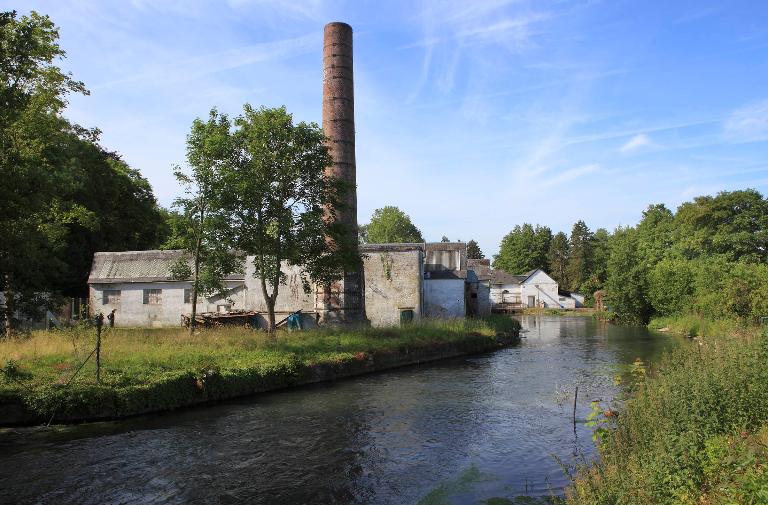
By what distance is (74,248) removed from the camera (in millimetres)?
37219

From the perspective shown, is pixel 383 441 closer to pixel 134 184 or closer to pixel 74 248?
pixel 74 248

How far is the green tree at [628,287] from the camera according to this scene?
46.8 m

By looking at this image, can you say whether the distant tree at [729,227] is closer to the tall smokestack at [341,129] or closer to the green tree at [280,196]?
the tall smokestack at [341,129]

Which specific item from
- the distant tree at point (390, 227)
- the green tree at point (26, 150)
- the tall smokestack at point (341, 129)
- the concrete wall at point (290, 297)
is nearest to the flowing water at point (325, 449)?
the green tree at point (26, 150)

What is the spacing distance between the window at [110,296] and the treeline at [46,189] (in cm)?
415

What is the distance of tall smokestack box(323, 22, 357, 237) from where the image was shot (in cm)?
2659

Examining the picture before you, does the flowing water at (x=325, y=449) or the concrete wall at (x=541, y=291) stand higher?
the concrete wall at (x=541, y=291)

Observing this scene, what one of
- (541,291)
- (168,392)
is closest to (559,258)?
(541,291)

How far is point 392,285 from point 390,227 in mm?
52335

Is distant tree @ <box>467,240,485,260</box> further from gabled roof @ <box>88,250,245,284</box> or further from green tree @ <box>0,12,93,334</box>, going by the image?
green tree @ <box>0,12,93,334</box>

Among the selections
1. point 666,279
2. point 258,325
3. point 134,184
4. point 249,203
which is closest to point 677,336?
point 666,279

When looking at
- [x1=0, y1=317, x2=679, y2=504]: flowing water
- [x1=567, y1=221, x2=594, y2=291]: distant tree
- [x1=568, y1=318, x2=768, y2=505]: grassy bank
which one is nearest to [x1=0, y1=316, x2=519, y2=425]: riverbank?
[x1=0, y1=317, x2=679, y2=504]: flowing water

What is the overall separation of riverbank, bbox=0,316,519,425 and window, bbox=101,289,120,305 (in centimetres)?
1387

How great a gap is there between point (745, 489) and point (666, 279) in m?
40.7
